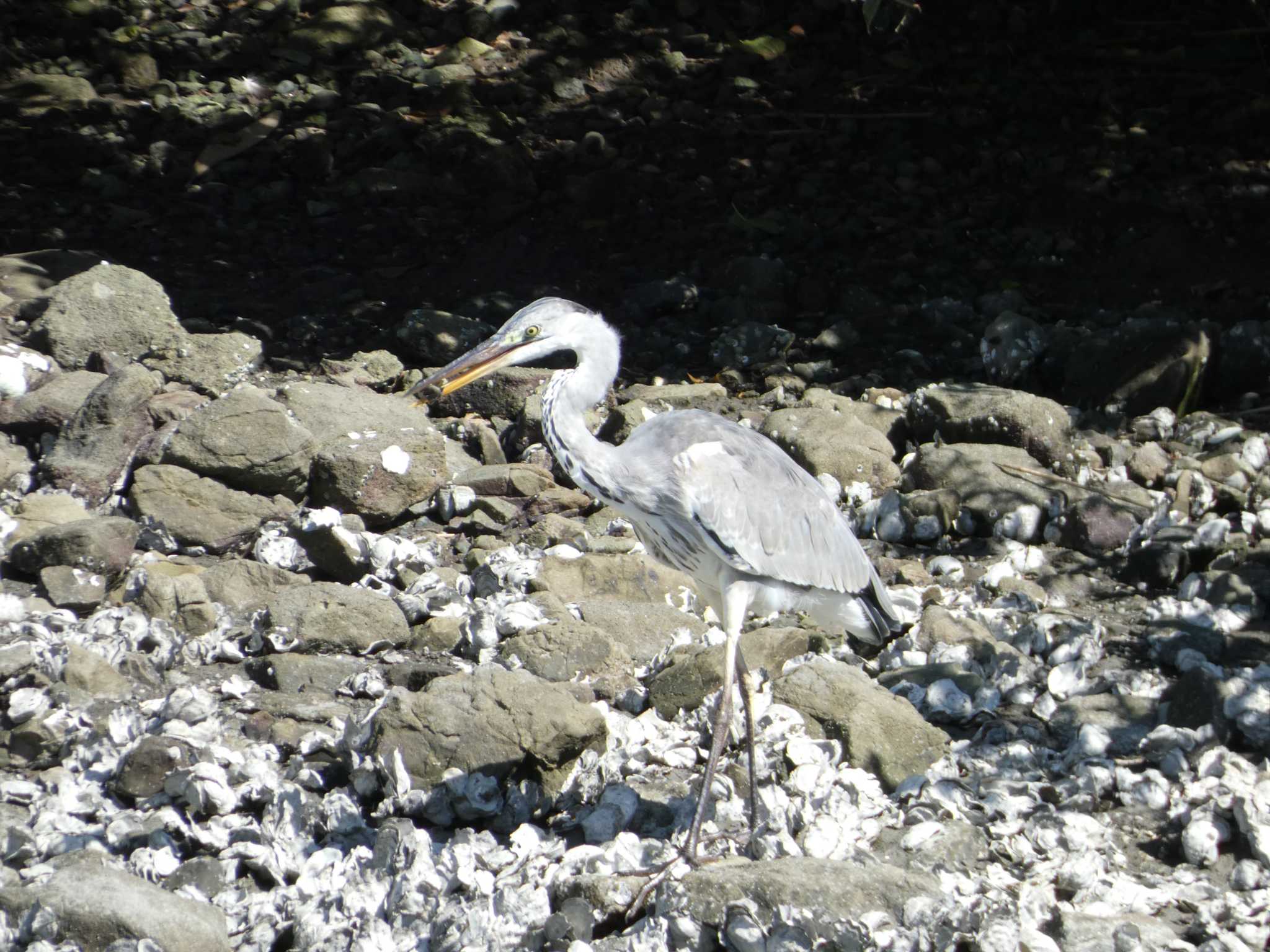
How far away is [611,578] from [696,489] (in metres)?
1.37

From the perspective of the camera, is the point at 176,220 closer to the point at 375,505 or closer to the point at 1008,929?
the point at 375,505

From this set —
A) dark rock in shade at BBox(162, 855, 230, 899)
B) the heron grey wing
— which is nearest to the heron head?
the heron grey wing

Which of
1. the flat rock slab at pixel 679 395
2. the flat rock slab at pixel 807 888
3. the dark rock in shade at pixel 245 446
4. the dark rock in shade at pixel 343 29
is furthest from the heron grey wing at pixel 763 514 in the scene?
Answer: the dark rock in shade at pixel 343 29

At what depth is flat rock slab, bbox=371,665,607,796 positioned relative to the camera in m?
3.87

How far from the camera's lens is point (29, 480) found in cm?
568

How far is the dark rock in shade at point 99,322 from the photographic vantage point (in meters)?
6.42

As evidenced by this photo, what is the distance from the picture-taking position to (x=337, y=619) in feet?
15.6

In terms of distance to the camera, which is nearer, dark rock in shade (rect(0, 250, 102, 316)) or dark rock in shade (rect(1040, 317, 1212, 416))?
dark rock in shade (rect(1040, 317, 1212, 416))

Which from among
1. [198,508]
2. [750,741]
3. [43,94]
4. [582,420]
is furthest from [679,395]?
[43,94]

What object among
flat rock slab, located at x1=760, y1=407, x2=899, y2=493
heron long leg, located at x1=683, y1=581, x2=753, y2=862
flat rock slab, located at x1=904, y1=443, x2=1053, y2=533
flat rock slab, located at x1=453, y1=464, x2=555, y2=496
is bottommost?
flat rock slab, located at x1=453, y1=464, x2=555, y2=496

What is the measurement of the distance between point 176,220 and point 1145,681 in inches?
253

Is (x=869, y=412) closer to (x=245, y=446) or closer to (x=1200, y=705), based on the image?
(x=1200, y=705)

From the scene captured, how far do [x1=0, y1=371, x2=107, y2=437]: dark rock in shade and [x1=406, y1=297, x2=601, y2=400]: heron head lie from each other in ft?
8.83

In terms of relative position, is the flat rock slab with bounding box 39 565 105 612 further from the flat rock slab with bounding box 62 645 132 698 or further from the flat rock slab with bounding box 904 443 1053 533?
the flat rock slab with bounding box 904 443 1053 533
